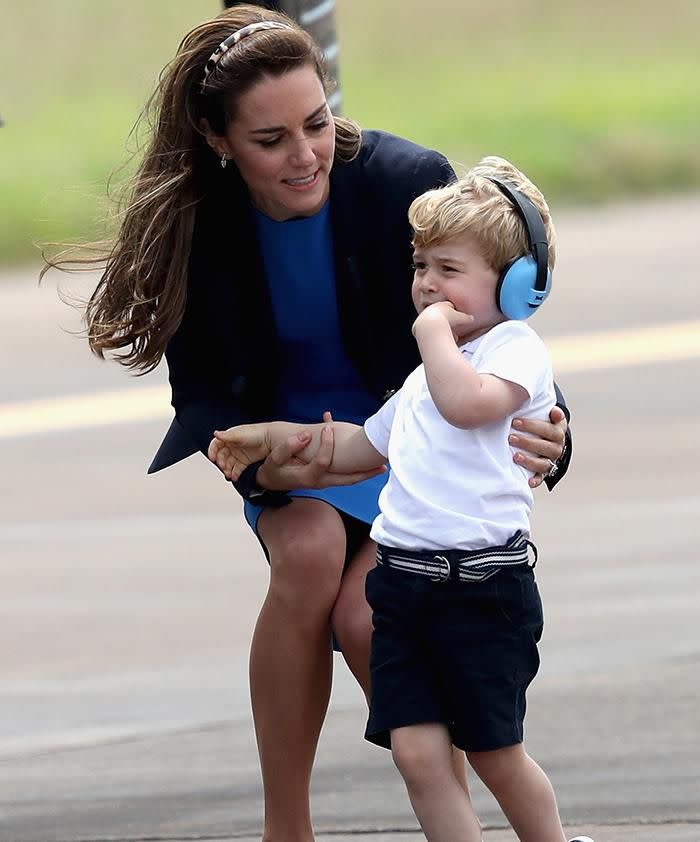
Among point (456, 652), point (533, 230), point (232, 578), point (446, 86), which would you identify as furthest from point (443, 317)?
point (446, 86)

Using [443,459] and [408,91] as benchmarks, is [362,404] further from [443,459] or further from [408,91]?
[408,91]

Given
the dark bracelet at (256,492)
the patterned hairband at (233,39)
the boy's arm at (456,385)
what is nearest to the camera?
the boy's arm at (456,385)

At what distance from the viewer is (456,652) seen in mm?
3184

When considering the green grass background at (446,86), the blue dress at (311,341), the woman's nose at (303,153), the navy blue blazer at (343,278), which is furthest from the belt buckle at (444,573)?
the green grass background at (446,86)

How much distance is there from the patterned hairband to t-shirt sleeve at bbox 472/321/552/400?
74cm

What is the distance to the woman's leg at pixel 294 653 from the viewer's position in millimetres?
3598

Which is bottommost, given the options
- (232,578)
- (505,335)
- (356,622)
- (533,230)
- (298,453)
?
(232,578)

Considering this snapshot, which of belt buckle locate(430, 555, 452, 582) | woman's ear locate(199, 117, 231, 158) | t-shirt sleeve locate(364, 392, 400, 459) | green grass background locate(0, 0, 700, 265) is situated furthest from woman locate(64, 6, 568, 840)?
green grass background locate(0, 0, 700, 265)

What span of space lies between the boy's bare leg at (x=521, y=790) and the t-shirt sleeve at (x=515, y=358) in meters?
0.62

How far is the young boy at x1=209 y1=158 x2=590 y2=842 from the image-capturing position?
3.16m

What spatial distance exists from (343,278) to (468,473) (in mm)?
655

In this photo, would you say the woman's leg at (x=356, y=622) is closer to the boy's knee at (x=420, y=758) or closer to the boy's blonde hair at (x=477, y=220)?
the boy's knee at (x=420, y=758)

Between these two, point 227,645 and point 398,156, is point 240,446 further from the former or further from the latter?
point 227,645

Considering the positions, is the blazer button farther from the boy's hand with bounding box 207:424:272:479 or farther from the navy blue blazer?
the boy's hand with bounding box 207:424:272:479
